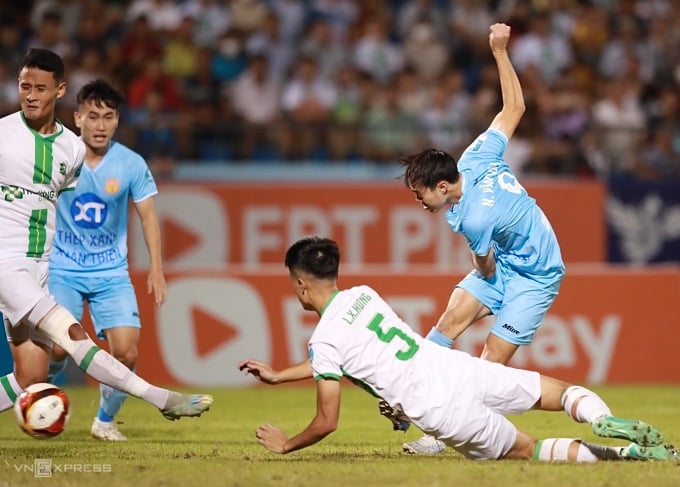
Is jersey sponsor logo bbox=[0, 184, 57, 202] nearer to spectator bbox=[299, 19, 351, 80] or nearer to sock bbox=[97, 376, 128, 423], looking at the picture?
sock bbox=[97, 376, 128, 423]

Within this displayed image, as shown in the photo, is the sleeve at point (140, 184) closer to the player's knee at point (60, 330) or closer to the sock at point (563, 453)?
the player's knee at point (60, 330)

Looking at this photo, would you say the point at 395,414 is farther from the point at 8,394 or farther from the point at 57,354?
the point at 57,354

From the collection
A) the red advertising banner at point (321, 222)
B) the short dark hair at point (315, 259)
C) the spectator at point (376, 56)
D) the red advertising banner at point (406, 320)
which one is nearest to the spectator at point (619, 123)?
the red advertising banner at point (321, 222)

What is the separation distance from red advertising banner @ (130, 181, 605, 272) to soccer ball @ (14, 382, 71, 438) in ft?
27.1

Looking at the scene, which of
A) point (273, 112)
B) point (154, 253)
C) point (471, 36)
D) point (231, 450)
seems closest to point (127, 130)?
point (273, 112)

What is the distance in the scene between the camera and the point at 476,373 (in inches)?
282

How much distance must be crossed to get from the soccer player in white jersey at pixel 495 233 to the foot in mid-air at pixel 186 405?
1451 mm

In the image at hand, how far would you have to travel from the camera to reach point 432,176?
7.96m

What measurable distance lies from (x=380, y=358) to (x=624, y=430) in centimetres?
143

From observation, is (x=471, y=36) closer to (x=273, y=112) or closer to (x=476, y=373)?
(x=273, y=112)

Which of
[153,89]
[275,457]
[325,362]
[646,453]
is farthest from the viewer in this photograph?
[153,89]

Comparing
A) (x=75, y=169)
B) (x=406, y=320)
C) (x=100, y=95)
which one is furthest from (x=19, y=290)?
(x=406, y=320)

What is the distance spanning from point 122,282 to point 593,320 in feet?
20.8

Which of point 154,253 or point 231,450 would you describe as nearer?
point 231,450
